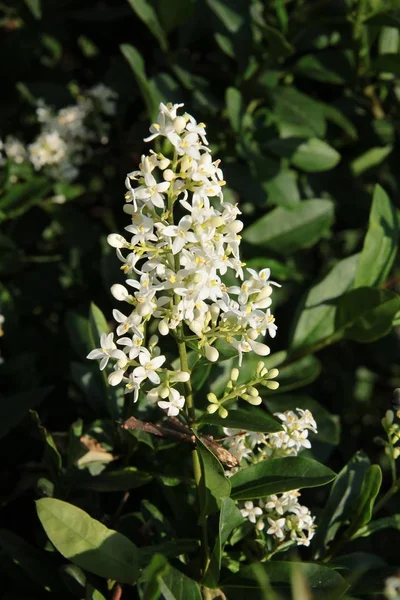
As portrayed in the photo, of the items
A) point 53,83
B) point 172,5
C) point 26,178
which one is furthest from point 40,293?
point 172,5

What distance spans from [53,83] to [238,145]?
90 cm

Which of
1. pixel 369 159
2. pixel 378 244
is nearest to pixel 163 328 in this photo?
pixel 378 244

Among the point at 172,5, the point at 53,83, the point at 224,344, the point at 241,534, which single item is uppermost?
the point at 172,5

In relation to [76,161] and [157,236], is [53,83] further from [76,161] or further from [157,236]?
[157,236]

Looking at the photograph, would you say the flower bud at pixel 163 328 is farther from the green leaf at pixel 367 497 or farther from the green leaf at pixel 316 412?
the green leaf at pixel 316 412

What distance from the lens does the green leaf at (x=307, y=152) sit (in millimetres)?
2457

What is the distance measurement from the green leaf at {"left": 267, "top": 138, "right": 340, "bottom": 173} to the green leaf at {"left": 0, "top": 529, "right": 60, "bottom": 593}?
1.42 meters

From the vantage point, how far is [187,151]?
4.63 ft

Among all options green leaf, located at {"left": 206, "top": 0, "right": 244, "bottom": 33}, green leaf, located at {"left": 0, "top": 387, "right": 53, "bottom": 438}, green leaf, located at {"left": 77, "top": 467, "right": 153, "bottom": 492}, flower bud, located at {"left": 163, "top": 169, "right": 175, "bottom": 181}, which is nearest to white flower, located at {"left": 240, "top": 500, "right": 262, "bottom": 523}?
green leaf, located at {"left": 77, "top": 467, "right": 153, "bottom": 492}

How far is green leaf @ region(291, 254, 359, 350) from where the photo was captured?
7.11ft

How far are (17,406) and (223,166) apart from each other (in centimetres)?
106

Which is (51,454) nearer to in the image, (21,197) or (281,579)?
(281,579)

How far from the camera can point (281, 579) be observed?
5.07 ft

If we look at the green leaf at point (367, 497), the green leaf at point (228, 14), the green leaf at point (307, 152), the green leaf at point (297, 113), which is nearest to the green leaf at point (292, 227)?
the green leaf at point (307, 152)
